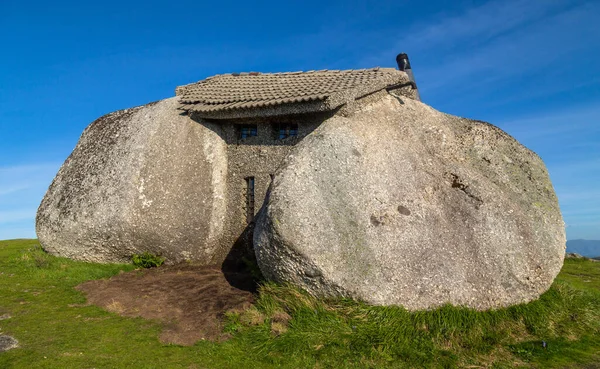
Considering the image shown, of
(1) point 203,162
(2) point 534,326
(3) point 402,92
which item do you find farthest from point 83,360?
(3) point 402,92

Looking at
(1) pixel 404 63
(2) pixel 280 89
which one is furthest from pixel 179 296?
(1) pixel 404 63

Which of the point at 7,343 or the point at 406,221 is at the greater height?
the point at 406,221

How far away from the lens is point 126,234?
1273 cm

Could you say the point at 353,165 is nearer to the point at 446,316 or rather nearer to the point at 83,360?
the point at 446,316

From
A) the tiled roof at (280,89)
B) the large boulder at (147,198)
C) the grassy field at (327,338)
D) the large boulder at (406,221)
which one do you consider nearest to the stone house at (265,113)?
the tiled roof at (280,89)

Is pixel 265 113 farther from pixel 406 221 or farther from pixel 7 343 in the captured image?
pixel 7 343

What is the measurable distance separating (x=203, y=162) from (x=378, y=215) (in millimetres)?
6839

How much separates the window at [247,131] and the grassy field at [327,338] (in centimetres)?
590

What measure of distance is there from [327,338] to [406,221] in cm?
320

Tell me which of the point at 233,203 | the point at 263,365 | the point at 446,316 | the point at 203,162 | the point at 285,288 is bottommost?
the point at 263,365

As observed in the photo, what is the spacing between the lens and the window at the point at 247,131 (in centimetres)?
1328

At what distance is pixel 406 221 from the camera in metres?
9.07

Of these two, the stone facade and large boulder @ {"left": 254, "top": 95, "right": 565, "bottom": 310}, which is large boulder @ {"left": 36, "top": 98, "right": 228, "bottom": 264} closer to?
the stone facade

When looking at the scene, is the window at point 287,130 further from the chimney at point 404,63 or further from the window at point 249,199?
the chimney at point 404,63
